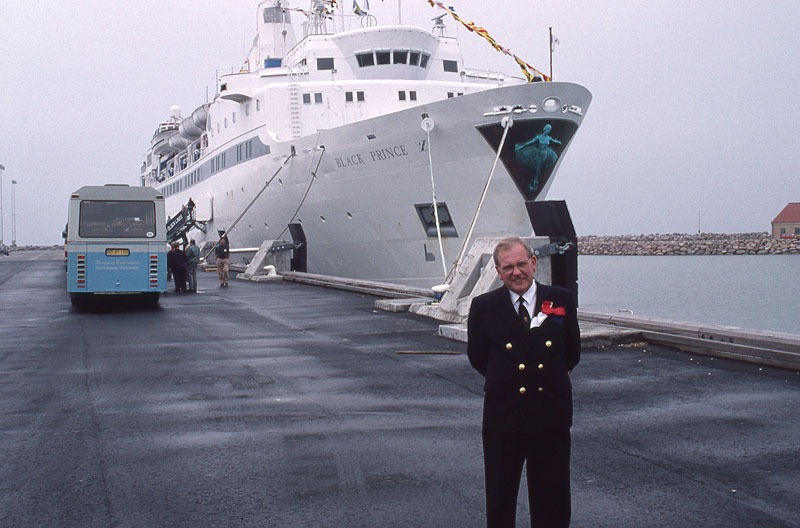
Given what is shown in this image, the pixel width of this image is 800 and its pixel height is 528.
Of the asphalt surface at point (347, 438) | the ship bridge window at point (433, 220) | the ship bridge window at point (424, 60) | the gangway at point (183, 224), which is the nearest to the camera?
the asphalt surface at point (347, 438)

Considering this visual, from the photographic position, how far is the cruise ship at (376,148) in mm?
21672

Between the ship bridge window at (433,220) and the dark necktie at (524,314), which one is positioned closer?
the dark necktie at (524,314)

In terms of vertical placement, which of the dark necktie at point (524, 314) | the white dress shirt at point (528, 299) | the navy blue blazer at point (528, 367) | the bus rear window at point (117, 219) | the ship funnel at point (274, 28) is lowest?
the navy blue blazer at point (528, 367)

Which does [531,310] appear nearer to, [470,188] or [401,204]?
[470,188]

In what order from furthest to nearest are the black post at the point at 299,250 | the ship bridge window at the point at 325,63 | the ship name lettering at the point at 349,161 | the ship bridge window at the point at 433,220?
the ship bridge window at the point at 325,63
the black post at the point at 299,250
the ship name lettering at the point at 349,161
the ship bridge window at the point at 433,220

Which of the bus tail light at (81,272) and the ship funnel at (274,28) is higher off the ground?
the ship funnel at (274,28)

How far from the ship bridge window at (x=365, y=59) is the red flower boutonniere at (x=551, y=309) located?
92.0 feet

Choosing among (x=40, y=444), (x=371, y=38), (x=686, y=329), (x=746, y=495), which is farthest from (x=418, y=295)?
(x=371, y=38)

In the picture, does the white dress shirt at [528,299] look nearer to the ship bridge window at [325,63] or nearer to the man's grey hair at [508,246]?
the man's grey hair at [508,246]

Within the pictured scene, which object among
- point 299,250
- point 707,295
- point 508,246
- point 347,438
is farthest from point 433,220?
point 707,295

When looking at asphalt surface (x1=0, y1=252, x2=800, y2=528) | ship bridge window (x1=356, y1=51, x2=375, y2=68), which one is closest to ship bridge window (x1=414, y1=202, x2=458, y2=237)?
ship bridge window (x1=356, y1=51, x2=375, y2=68)

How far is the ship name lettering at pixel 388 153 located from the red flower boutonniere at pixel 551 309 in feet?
65.3

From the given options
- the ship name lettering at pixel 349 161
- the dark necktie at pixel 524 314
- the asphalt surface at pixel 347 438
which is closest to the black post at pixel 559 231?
the asphalt surface at pixel 347 438

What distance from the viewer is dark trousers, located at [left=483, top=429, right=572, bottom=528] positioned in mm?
3729
